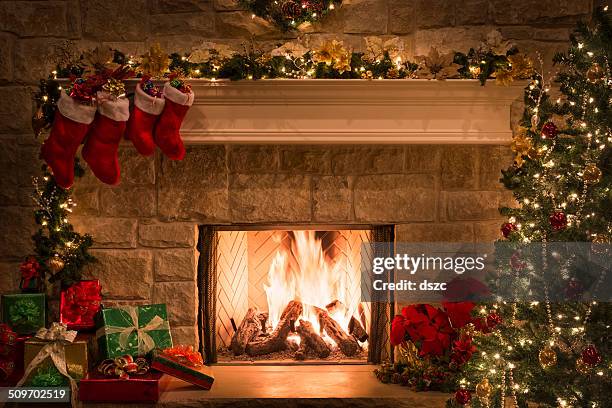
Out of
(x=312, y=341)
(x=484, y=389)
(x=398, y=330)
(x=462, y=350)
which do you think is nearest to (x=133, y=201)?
(x=312, y=341)

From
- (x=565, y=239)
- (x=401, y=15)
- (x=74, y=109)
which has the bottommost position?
(x=565, y=239)

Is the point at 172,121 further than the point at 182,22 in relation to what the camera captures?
No

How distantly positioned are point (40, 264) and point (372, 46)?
179 centimetres

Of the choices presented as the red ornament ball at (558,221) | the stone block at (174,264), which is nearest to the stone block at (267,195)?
the stone block at (174,264)

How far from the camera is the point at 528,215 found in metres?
2.92

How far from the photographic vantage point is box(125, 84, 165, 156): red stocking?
3186 millimetres

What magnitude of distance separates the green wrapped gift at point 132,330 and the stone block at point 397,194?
3.51 feet

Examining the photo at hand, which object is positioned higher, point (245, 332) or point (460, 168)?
point (460, 168)

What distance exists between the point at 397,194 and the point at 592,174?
1092mm

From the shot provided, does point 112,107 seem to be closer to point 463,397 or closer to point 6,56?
point 6,56

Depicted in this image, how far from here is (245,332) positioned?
3816 mm

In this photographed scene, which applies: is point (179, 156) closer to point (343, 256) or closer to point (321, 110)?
point (321, 110)

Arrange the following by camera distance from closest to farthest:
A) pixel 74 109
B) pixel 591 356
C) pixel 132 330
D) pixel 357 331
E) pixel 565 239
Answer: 1. pixel 591 356
2. pixel 565 239
3. pixel 74 109
4. pixel 132 330
5. pixel 357 331

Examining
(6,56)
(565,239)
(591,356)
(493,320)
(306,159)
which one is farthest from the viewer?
(306,159)
